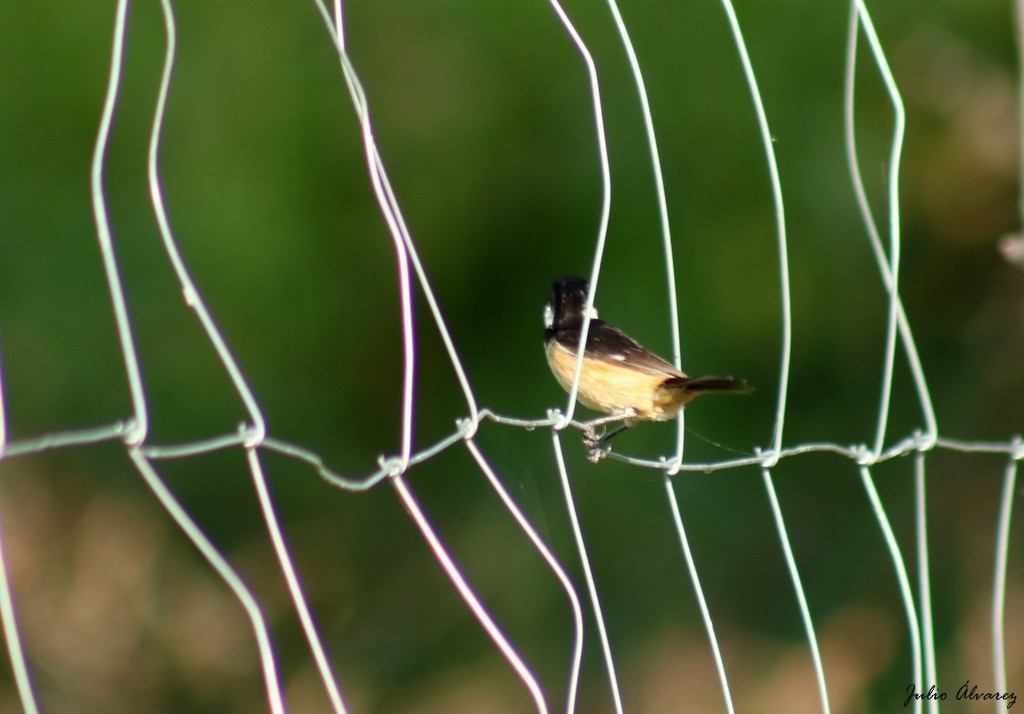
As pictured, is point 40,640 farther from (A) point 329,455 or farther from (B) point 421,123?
(B) point 421,123

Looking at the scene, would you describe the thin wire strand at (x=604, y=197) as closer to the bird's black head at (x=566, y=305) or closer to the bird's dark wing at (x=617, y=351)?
the bird's dark wing at (x=617, y=351)

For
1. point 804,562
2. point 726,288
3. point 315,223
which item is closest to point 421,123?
point 315,223

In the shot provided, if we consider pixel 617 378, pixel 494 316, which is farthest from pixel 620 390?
pixel 494 316

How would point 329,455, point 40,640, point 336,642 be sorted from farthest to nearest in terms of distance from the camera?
point 329,455
point 336,642
point 40,640

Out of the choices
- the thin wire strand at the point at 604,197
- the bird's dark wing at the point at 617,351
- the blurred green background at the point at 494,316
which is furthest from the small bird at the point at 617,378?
the blurred green background at the point at 494,316

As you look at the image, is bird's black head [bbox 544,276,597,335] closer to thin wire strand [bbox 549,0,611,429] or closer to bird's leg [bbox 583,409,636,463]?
bird's leg [bbox 583,409,636,463]

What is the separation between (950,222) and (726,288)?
178 centimetres

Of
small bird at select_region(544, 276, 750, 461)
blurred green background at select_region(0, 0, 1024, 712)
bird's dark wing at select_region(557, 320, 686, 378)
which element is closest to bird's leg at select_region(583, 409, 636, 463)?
small bird at select_region(544, 276, 750, 461)

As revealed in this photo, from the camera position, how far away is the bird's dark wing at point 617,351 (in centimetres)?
379

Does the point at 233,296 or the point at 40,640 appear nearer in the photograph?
the point at 40,640

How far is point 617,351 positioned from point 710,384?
26.5 inches

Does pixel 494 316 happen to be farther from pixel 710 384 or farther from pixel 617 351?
pixel 710 384

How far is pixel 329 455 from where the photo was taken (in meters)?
8.13

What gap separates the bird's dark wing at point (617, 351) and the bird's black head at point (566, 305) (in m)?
0.07
